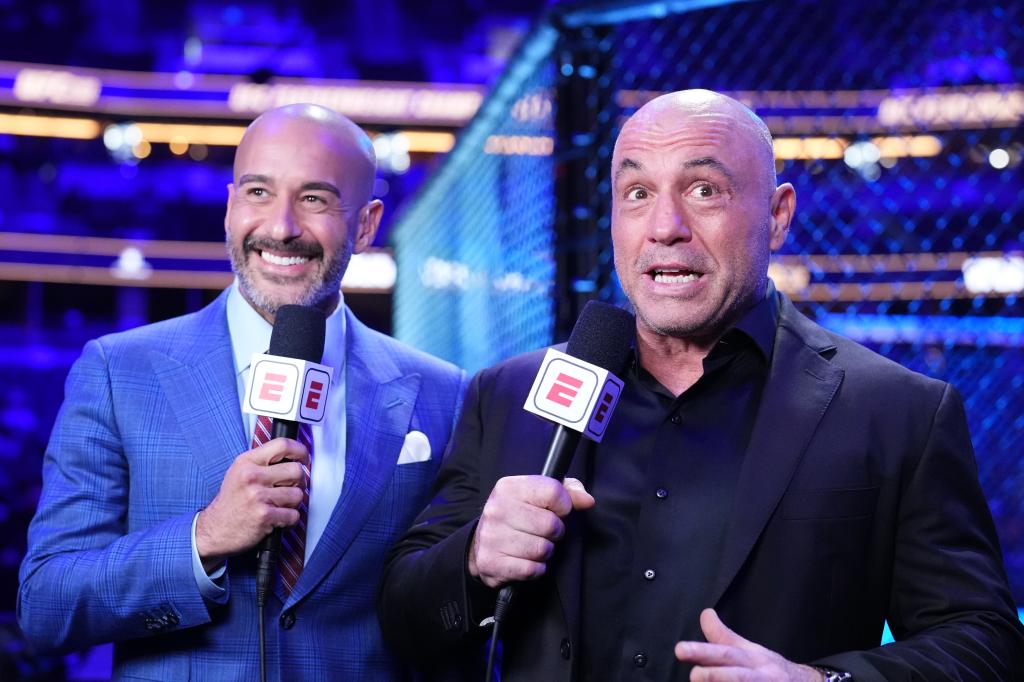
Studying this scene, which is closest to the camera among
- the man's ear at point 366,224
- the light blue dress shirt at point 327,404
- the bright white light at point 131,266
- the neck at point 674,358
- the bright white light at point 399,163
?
the neck at point 674,358

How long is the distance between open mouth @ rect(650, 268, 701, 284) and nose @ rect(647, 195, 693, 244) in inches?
1.8

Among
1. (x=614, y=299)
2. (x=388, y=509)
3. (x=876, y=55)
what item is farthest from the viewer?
(x=876, y=55)

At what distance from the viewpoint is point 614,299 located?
2191 mm

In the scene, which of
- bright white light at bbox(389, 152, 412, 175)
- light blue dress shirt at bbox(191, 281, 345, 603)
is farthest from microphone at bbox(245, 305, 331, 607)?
bright white light at bbox(389, 152, 412, 175)

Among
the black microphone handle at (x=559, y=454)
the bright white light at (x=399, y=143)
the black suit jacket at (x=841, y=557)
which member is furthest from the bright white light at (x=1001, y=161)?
the bright white light at (x=399, y=143)

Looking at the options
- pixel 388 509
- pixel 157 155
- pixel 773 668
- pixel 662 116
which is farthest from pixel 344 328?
pixel 157 155

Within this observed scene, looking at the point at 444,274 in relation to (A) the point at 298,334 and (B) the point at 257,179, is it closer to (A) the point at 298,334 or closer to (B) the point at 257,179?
(B) the point at 257,179

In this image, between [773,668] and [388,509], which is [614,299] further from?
[773,668]

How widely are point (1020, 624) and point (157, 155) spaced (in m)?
13.6

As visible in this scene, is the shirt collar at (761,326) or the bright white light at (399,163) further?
the bright white light at (399,163)

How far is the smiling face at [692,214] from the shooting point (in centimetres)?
157

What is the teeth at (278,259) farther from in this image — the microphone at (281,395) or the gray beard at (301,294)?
the microphone at (281,395)

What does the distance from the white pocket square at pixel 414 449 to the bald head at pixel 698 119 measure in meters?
0.60

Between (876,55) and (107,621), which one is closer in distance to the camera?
(107,621)
